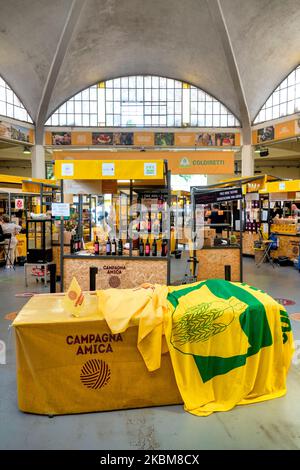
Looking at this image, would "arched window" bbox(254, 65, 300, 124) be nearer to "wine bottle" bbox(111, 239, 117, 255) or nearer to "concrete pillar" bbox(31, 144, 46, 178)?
"concrete pillar" bbox(31, 144, 46, 178)

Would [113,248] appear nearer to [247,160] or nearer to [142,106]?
[247,160]

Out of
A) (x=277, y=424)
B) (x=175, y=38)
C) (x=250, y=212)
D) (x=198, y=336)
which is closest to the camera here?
(x=277, y=424)

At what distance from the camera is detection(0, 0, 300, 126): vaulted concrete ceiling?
672 inches

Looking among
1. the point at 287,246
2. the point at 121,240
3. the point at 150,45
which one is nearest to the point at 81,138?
the point at 150,45

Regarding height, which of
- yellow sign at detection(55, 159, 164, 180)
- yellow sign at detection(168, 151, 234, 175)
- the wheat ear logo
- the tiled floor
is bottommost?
the tiled floor

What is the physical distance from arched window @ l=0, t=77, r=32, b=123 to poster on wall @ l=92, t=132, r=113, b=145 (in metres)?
3.96

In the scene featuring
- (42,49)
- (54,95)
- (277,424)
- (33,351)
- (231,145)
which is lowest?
(277,424)

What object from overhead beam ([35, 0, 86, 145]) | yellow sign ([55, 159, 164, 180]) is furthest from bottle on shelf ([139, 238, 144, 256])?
overhead beam ([35, 0, 86, 145])

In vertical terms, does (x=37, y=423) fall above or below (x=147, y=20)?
below

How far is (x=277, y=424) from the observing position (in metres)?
2.88

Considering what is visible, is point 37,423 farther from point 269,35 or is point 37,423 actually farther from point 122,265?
point 269,35

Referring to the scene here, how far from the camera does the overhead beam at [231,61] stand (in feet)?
56.1

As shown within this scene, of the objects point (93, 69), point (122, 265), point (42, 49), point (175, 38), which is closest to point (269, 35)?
point (175, 38)

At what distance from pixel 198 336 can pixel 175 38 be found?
66.8 ft
